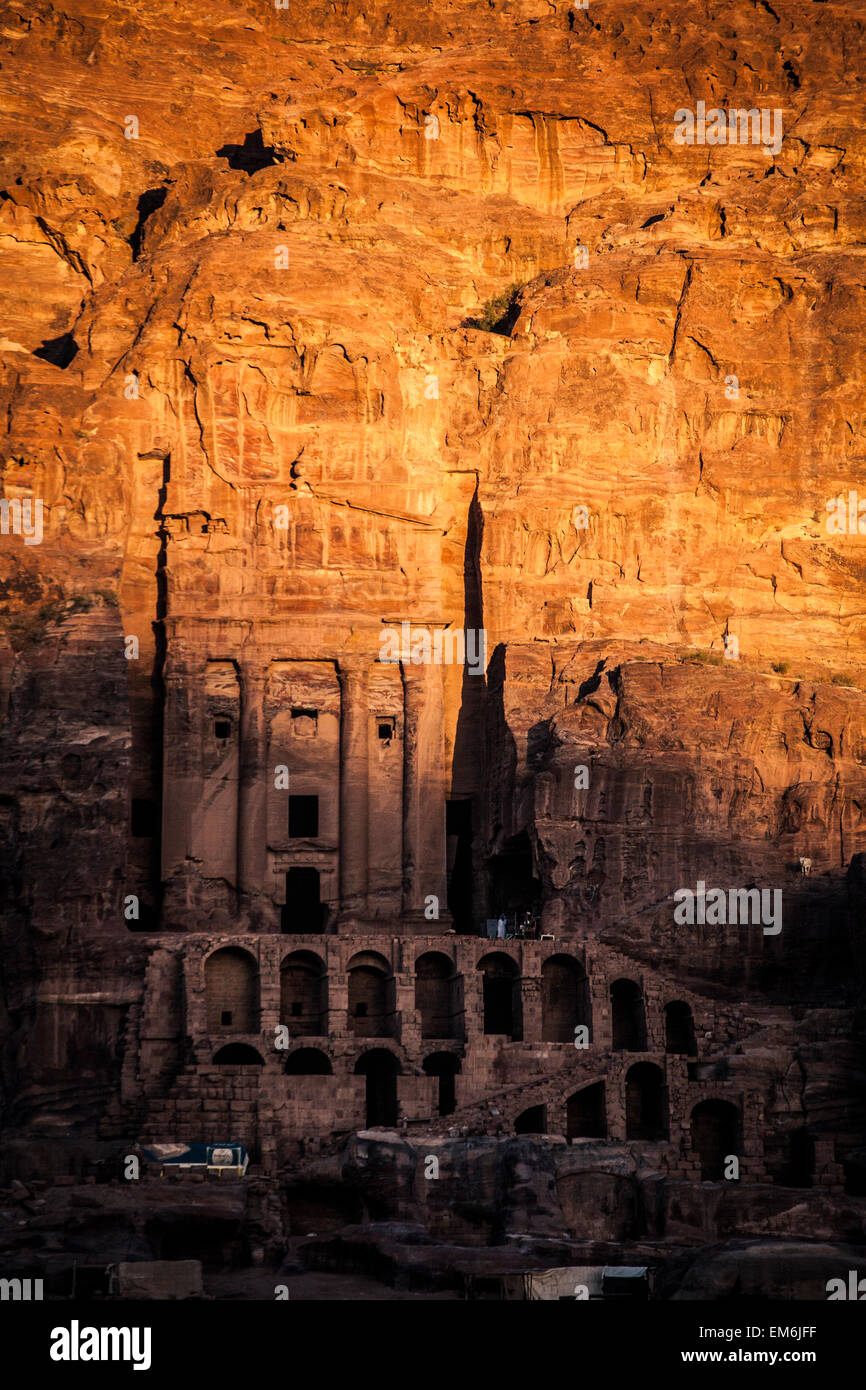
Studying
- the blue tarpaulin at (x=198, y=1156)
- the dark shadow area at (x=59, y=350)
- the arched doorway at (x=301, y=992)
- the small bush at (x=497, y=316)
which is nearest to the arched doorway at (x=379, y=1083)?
the arched doorway at (x=301, y=992)

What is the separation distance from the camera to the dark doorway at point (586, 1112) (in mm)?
71688

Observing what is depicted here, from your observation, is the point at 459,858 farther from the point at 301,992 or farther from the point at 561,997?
the point at 301,992

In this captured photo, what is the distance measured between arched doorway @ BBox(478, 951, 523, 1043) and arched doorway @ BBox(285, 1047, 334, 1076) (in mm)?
5579

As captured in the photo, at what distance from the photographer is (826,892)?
260ft

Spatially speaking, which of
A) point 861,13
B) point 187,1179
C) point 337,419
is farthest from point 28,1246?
point 861,13

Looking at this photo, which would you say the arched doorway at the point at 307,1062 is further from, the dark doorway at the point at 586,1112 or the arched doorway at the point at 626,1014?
the arched doorway at the point at 626,1014

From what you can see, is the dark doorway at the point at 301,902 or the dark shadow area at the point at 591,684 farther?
the dark doorway at the point at 301,902

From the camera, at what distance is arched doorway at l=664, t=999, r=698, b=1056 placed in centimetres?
7494

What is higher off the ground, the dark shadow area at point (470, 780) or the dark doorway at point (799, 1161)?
the dark shadow area at point (470, 780)

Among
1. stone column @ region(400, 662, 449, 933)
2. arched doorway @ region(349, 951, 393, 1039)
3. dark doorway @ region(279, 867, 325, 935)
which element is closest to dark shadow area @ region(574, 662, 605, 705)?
stone column @ region(400, 662, 449, 933)

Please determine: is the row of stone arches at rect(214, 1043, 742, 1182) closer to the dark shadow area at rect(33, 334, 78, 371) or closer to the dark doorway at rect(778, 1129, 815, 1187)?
the dark doorway at rect(778, 1129, 815, 1187)

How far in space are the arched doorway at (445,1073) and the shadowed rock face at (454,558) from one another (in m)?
0.77

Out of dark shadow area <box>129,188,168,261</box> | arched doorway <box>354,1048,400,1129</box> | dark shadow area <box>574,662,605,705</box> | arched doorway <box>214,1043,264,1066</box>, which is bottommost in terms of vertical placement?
arched doorway <box>354,1048,400,1129</box>
